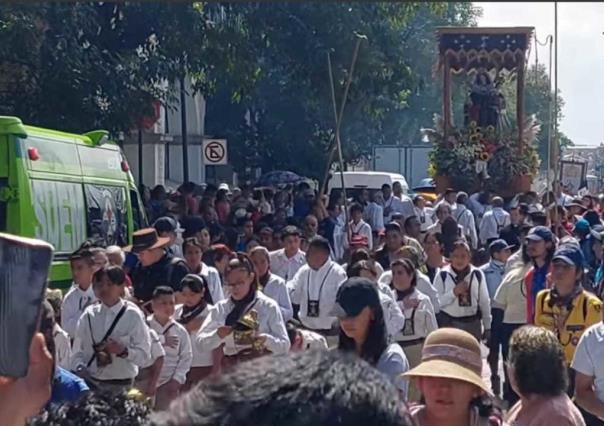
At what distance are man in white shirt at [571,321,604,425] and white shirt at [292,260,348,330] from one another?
4.25 metres

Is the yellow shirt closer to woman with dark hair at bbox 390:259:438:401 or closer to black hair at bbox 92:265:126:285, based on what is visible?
woman with dark hair at bbox 390:259:438:401

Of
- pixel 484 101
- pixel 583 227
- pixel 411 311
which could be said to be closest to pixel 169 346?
pixel 411 311

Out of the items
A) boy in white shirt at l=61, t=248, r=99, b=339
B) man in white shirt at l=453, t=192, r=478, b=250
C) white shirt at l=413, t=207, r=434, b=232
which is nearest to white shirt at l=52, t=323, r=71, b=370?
boy in white shirt at l=61, t=248, r=99, b=339

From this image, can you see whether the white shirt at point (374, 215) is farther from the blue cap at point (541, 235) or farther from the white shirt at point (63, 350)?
the white shirt at point (63, 350)

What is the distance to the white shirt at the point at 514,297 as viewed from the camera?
10852 millimetres

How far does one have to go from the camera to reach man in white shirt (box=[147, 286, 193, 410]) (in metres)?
8.96

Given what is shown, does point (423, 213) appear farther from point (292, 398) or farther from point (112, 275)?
point (292, 398)

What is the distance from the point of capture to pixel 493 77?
113ft

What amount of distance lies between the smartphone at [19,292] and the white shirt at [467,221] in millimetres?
18705

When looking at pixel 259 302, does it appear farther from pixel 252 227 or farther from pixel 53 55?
pixel 53 55

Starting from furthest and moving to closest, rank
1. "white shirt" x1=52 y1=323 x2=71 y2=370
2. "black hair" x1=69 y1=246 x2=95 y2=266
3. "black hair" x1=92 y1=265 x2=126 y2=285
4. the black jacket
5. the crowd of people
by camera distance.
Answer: the black jacket
"black hair" x1=69 y1=246 x2=95 y2=266
"black hair" x1=92 y1=265 x2=126 y2=285
"white shirt" x1=52 y1=323 x2=71 y2=370
the crowd of people

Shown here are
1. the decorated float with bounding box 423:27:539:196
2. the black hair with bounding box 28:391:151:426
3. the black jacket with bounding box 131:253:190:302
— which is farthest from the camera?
the decorated float with bounding box 423:27:539:196

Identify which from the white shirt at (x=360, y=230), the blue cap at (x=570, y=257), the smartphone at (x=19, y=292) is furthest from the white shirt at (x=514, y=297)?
the smartphone at (x=19, y=292)

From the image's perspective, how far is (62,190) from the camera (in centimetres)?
1225
